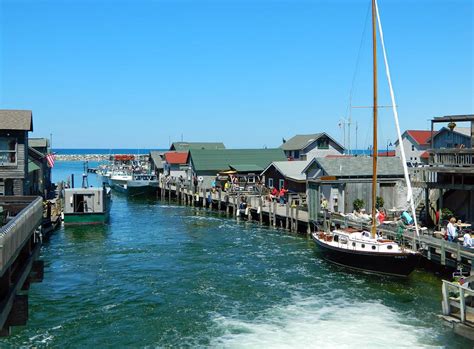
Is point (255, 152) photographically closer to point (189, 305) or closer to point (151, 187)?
point (151, 187)

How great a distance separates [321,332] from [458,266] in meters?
8.24

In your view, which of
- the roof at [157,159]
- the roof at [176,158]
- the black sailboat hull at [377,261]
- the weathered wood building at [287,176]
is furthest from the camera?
the roof at [157,159]

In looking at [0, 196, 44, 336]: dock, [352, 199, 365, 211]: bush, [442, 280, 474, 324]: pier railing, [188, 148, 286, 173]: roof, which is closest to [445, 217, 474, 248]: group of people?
[442, 280, 474, 324]: pier railing

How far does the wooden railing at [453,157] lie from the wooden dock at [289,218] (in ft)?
12.6

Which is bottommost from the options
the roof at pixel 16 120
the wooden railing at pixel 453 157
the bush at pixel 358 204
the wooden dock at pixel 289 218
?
the wooden dock at pixel 289 218

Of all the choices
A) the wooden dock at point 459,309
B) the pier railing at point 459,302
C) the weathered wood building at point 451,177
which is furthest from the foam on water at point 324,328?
the weathered wood building at point 451,177

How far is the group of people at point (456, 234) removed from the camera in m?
23.8

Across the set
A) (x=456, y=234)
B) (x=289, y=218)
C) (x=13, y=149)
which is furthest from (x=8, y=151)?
(x=456, y=234)

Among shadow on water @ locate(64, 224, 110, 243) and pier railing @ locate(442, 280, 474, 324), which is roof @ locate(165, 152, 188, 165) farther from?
pier railing @ locate(442, 280, 474, 324)

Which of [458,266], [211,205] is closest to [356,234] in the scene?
[458,266]

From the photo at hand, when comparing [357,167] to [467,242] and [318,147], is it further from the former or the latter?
[318,147]

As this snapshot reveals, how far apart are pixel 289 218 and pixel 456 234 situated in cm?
1821

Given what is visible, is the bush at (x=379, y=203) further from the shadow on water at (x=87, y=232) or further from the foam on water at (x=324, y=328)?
the shadow on water at (x=87, y=232)

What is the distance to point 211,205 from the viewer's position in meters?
59.7
